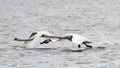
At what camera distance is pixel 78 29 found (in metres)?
42.6

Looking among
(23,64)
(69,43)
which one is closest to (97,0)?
(69,43)

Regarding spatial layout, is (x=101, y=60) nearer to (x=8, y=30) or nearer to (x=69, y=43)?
(x=69, y=43)

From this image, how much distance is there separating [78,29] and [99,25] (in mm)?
3271

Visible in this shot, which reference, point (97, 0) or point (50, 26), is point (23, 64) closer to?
point (50, 26)

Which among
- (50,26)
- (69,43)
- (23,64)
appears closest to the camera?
(23,64)

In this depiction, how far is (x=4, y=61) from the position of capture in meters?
27.2

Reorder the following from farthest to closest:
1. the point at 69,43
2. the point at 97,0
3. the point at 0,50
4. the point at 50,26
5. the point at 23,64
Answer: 1. the point at 97,0
2. the point at 50,26
3. the point at 69,43
4. the point at 0,50
5. the point at 23,64

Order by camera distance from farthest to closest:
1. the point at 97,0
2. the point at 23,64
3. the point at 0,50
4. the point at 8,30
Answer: the point at 97,0
the point at 8,30
the point at 0,50
the point at 23,64

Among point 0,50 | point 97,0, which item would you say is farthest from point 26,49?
point 97,0

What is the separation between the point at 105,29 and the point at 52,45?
10324 mm

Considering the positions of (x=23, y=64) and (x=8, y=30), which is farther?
(x=8, y=30)

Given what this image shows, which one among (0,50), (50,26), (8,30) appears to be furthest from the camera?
(50,26)

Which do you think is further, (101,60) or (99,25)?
(99,25)

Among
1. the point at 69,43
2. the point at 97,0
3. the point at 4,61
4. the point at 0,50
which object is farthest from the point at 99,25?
the point at 97,0
